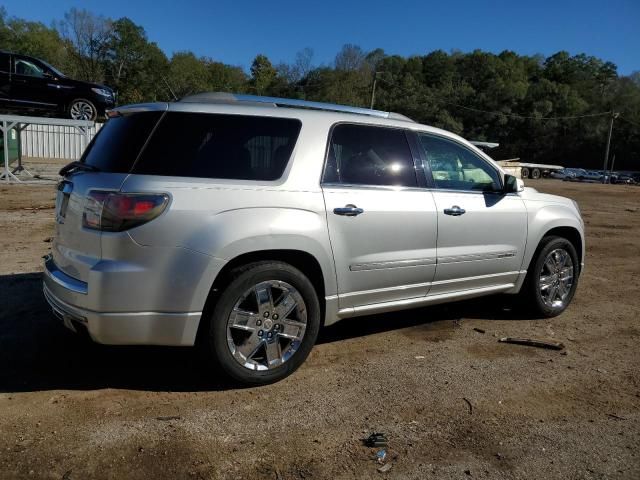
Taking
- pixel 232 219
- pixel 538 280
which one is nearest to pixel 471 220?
pixel 538 280

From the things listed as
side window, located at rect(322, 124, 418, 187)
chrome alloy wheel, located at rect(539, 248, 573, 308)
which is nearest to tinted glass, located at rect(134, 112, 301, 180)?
side window, located at rect(322, 124, 418, 187)

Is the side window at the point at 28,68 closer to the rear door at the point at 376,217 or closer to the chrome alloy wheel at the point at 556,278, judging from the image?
the rear door at the point at 376,217

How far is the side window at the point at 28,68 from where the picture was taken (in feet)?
50.5

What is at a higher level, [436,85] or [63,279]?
[436,85]

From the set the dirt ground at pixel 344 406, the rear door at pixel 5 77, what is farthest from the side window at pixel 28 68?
the dirt ground at pixel 344 406

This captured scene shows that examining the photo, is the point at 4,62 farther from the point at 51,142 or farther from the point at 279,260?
the point at 51,142

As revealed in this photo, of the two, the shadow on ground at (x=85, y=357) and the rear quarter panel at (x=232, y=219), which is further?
the shadow on ground at (x=85, y=357)

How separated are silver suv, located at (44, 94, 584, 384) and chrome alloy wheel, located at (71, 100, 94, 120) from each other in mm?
13939

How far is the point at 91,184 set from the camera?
336cm

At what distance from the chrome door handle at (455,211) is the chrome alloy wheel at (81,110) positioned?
1496 cm

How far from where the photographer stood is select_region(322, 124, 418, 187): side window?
4.03 m

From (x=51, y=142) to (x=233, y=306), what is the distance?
33.4 meters

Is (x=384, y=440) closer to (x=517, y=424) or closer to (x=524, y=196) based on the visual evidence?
(x=517, y=424)

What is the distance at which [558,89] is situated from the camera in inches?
3664
